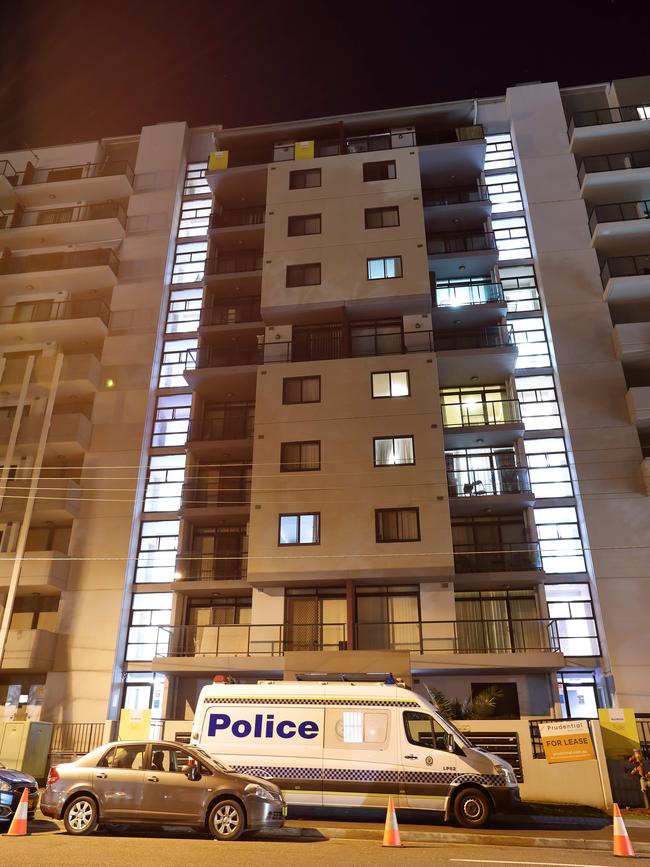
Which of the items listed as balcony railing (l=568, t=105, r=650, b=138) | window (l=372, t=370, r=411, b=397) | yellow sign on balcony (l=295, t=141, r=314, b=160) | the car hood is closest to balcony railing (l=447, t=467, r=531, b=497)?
window (l=372, t=370, r=411, b=397)

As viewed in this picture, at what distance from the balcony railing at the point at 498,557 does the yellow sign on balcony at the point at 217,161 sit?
24.0 m

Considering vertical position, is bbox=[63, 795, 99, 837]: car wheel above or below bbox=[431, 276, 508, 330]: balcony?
below

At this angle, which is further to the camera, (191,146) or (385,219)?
(191,146)

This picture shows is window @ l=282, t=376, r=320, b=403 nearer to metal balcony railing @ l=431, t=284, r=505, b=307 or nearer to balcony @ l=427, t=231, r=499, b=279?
metal balcony railing @ l=431, t=284, r=505, b=307

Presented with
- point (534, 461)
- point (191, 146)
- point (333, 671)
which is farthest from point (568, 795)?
point (191, 146)

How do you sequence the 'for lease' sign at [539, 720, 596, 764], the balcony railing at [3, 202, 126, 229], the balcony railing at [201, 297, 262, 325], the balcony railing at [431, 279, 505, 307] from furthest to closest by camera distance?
the balcony railing at [3, 202, 126, 229], the balcony railing at [201, 297, 262, 325], the balcony railing at [431, 279, 505, 307], the 'for lease' sign at [539, 720, 596, 764]

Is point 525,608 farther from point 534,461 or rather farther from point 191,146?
point 191,146

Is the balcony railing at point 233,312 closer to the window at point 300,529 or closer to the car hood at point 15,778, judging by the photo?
the window at point 300,529

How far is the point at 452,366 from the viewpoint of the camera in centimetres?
2959

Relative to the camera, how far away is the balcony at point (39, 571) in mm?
27828

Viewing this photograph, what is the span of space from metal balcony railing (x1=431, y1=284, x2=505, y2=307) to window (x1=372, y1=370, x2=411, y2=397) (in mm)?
5643

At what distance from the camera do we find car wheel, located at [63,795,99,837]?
11.0 metres

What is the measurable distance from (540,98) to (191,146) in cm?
2058

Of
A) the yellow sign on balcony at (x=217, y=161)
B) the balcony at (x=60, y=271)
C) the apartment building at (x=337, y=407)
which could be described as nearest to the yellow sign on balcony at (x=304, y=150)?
the apartment building at (x=337, y=407)
